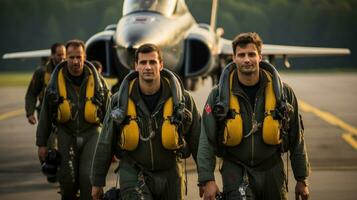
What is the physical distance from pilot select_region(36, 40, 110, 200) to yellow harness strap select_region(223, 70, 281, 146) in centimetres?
209

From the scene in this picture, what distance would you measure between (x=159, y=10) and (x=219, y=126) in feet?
28.2

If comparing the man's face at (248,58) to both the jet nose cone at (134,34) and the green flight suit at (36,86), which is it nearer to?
the green flight suit at (36,86)

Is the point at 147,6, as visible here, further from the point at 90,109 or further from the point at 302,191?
the point at 302,191

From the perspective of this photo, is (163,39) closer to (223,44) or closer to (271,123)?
(223,44)

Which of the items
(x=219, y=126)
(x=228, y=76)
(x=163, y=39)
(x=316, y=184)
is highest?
(x=163, y=39)

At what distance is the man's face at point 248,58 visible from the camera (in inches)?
214

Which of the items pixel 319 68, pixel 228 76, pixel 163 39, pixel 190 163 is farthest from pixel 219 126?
pixel 319 68

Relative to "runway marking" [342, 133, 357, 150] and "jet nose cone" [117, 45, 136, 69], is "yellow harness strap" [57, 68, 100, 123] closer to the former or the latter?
"jet nose cone" [117, 45, 136, 69]

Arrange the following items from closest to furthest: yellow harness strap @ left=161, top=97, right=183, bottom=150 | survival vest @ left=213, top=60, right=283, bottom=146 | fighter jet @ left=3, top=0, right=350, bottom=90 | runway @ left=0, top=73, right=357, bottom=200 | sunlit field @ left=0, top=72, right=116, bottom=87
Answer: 1. survival vest @ left=213, top=60, right=283, bottom=146
2. yellow harness strap @ left=161, top=97, right=183, bottom=150
3. runway @ left=0, top=73, right=357, bottom=200
4. fighter jet @ left=3, top=0, right=350, bottom=90
5. sunlit field @ left=0, top=72, right=116, bottom=87

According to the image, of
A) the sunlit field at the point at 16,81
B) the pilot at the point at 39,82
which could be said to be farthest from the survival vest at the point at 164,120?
the sunlit field at the point at 16,81

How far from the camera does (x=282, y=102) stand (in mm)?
5453

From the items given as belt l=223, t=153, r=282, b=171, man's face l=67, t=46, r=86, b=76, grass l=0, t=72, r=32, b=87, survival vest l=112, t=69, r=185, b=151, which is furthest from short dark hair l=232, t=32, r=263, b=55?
grass l=0, t=72, r=32, b=87

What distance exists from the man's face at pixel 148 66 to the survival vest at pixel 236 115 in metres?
0.49

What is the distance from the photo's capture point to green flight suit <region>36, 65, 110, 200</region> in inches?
282
